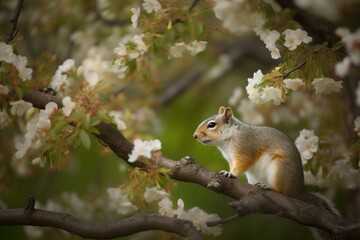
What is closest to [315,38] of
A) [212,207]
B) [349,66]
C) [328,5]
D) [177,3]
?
[328,5]

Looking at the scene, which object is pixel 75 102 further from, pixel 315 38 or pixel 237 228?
pixel 237 228

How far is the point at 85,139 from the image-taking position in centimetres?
323

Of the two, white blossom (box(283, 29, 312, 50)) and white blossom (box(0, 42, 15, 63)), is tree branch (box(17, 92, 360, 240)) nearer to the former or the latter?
white blossom (box(0, 42, 15, 63))

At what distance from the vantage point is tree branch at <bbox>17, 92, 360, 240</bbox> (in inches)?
126

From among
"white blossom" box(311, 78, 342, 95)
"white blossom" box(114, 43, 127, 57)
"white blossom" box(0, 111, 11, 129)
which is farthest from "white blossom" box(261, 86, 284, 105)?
"white blossom" box(0, 111, 11, 129)

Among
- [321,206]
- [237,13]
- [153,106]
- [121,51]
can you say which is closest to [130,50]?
[121,51]

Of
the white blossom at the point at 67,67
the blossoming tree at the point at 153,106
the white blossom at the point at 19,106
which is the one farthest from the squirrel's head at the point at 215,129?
the white blossom at the point at 19,106

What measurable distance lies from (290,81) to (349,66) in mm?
687

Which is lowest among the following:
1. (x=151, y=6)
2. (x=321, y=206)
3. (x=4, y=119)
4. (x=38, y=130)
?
(x=321, y=206)

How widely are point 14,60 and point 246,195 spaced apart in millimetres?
1422

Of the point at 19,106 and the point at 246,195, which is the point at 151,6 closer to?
the point at 19,106

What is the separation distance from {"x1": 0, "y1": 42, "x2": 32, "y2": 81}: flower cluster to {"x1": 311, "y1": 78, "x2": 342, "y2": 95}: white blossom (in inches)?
60.1

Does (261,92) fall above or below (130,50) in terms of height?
below

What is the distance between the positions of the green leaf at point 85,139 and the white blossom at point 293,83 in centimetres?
107
